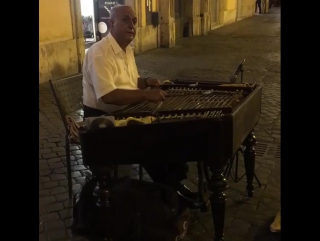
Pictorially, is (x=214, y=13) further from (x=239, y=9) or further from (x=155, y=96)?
(x=155, y=96)

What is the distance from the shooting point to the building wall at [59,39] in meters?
8.59

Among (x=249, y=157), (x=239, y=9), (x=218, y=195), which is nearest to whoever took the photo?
(x=218, y=195)

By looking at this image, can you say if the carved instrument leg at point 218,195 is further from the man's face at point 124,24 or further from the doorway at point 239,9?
the doorway at point 239,9

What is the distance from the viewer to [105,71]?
2.89 meters

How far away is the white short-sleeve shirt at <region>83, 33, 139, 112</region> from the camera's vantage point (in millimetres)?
2867

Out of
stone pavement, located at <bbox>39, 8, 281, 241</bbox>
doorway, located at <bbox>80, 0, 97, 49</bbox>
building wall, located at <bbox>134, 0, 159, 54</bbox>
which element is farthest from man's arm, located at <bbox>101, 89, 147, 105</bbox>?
building wall, located at <bbox>134, 0, 159, 54</bbox>

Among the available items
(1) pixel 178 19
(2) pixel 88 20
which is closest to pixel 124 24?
(2) pixel 88 20

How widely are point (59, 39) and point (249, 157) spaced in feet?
21.5

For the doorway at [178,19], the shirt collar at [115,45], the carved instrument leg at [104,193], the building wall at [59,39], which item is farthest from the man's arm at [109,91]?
the doorway at [178,19]

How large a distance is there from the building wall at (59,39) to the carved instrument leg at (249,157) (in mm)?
5826

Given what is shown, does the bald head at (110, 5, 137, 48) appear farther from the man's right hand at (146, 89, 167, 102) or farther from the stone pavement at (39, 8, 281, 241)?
the stone pavement at (39, 8, 281, 241)
